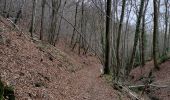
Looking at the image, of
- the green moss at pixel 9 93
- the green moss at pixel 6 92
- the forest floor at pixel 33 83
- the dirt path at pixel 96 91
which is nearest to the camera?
the green moss at pixel 6 92

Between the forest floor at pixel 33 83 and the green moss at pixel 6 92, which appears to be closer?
the green moss at pixel 6 92

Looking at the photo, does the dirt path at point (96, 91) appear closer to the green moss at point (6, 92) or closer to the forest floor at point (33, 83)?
the forest floor at point (33, 83)

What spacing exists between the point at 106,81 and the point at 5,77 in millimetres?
8564

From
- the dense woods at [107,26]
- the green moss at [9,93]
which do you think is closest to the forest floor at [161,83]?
the dense woods at [107,26]

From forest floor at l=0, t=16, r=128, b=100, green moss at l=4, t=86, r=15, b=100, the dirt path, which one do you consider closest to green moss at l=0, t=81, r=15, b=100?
green moss at l=4, t=86, r=15, b=100

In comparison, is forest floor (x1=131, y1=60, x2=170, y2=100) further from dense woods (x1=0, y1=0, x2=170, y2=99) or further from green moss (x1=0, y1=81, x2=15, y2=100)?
green moss (x1=0, y1=81, x2=15, y2=100)

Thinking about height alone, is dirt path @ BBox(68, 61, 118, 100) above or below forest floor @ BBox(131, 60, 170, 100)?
above

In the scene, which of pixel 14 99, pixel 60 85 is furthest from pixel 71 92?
pixel 14 99

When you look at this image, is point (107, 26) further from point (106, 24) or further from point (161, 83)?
point (161, 83)

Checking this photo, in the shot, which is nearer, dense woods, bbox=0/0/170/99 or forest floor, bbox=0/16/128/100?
forest floor, bbox=0/16/128/100

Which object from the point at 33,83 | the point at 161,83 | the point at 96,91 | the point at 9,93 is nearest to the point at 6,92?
the point at 9,93

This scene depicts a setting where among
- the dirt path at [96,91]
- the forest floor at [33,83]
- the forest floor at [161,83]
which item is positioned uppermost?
the forest floor at [33,83]

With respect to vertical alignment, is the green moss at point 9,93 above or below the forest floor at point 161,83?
above

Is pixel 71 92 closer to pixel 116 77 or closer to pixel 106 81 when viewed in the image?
pixel 106 81
